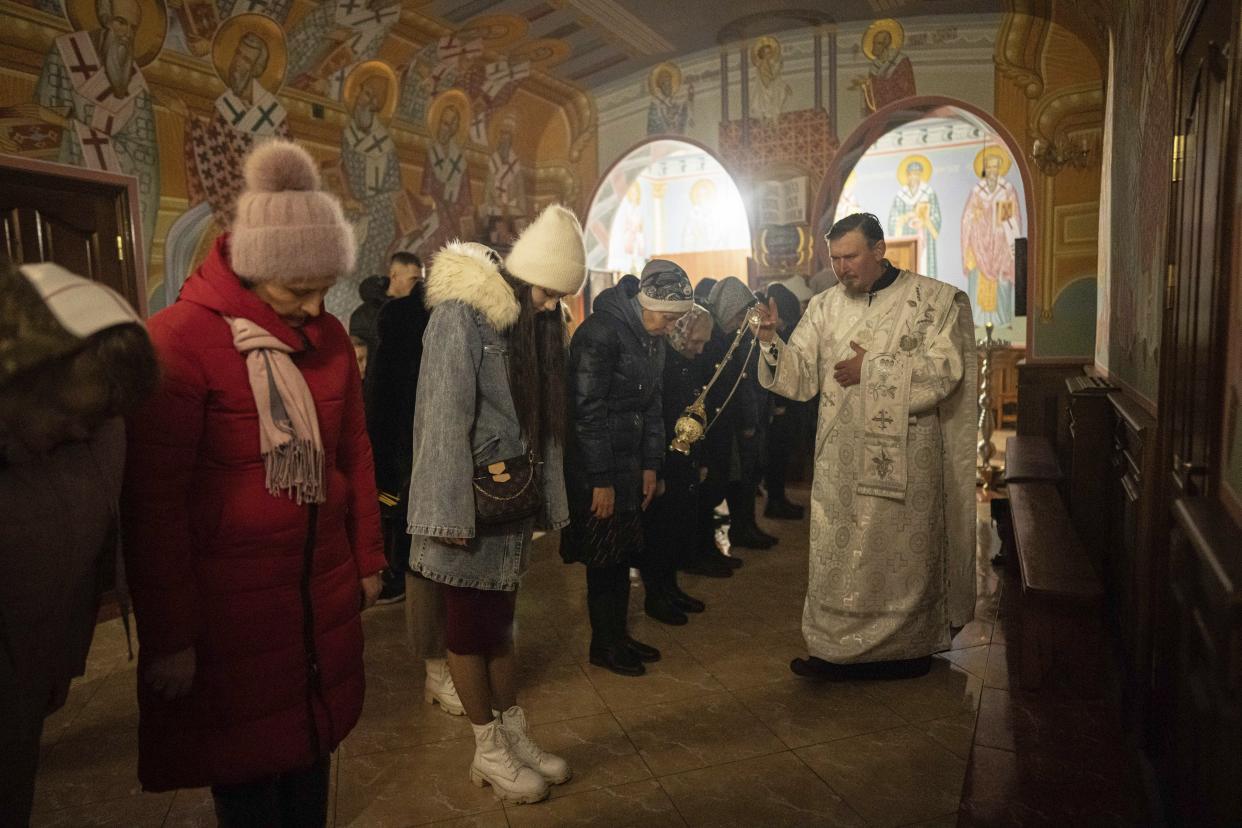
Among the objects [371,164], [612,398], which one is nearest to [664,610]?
[612,398]

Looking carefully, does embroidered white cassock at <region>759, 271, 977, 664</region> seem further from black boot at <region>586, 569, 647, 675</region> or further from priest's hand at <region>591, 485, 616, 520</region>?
priest's hand at <region>591, 485, 616, 520</region>

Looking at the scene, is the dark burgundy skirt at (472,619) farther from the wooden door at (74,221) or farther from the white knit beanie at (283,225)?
the wooden door at (74,221)

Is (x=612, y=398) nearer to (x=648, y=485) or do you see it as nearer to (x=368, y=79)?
(x=648, y=485)

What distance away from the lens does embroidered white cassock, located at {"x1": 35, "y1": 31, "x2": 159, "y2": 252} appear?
4621 mm

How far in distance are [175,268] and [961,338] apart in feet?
15.7

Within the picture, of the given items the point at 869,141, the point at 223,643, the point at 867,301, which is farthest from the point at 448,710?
the point at 869,141

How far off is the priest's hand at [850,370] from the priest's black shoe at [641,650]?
4.74 feet

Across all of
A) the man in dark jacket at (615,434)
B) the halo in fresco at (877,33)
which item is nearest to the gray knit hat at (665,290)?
the man in dark jacket at (615,434)

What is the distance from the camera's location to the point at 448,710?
3236mm

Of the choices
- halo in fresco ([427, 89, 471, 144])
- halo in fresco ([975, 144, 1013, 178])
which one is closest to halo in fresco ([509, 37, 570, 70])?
halo in fresco ([427, 89, 471, 144])

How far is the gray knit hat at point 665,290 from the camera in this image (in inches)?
132

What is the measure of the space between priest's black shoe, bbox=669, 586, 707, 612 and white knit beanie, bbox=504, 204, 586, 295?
2.32 meters

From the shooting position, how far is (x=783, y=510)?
6.61m

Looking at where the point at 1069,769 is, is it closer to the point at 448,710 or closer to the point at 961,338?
the point at 961,338
